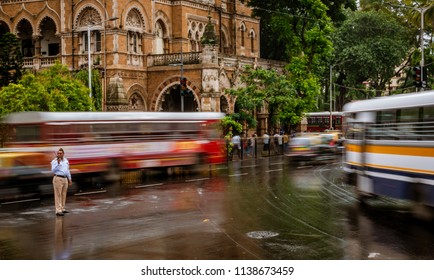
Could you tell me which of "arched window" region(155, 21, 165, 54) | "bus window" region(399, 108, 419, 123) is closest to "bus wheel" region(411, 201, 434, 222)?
"bus window" region(399, 108, 419, 123)

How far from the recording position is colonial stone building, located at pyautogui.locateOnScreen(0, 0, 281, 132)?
4281 cm

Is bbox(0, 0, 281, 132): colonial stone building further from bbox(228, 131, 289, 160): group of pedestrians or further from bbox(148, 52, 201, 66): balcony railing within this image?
bbox(228, 131, 289, 160): group of pedestrians

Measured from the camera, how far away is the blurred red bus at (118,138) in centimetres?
2320

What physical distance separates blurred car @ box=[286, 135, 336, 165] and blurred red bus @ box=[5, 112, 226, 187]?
5.84 m

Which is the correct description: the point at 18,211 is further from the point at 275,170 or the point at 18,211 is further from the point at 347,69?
the point at 347,69

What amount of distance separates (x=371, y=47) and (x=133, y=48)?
28843mm

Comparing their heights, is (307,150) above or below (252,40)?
below

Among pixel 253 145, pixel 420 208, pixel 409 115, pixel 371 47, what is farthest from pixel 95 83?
pixel 371 47

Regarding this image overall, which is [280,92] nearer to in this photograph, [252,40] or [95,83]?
[252,40]

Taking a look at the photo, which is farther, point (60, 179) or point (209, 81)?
point (209, 81)

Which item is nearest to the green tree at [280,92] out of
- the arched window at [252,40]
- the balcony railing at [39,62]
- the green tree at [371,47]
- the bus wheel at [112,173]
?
the arched window at [252,40]

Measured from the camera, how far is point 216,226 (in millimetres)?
15766

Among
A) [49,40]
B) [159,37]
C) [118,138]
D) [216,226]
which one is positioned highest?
[159,37]

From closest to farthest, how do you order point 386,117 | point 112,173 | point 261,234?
point 261,234, point 386,117, point 112,173
